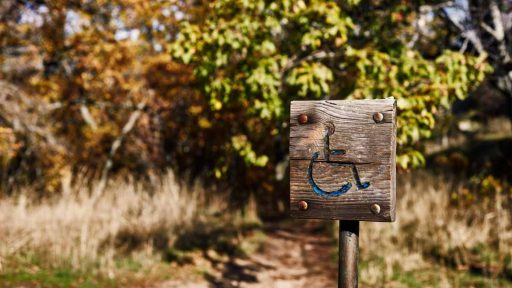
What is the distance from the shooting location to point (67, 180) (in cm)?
705

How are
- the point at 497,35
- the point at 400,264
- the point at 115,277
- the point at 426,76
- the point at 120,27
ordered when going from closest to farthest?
1. the point at 426,76
2. the point at 115,277
3. the point at 400,264
4. the point at 497,35
5. the point at 120,27

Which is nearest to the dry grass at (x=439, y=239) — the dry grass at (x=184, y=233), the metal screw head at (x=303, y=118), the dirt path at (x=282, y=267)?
the dry grass at (x=184, y=233)

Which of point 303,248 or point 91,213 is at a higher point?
point 91,213

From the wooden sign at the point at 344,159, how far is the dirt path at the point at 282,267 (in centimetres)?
300

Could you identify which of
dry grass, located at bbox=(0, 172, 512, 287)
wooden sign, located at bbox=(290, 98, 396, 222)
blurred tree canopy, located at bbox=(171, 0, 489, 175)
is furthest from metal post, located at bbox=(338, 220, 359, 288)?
dry grass, located at bbox=(0, 172, 512, 287)

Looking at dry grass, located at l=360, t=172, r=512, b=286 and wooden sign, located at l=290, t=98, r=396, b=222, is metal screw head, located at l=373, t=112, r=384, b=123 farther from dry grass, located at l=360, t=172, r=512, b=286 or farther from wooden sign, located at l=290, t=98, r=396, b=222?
dry grass, located at l=360, t=172, r=512, b=286

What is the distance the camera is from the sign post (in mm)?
2244

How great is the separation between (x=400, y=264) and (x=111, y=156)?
6.39 metres

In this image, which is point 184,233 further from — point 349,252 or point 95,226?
point 349,252

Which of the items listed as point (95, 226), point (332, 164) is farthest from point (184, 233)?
point (332, 164)

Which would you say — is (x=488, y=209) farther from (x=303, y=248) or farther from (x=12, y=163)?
(x=12, y=163)

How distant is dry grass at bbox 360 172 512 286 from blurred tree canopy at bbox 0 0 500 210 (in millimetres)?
1153

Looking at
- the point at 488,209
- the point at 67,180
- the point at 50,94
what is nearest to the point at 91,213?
the point at 67,180

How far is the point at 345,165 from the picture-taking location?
2311 millimetres
